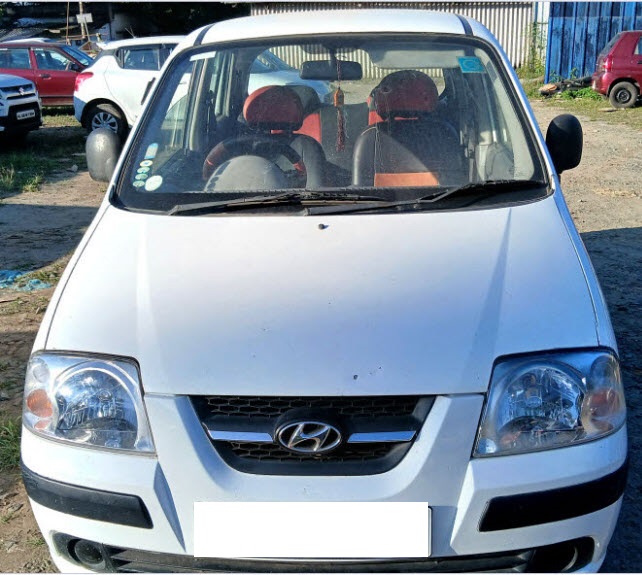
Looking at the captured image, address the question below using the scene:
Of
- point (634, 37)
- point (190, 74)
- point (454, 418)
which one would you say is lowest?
point (634, 37)

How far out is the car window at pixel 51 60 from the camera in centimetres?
1600

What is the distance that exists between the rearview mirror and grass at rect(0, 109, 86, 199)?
695 cm

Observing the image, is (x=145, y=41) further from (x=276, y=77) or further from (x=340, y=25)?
(x=340, y=25)

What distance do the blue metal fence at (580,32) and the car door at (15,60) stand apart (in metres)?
12.3

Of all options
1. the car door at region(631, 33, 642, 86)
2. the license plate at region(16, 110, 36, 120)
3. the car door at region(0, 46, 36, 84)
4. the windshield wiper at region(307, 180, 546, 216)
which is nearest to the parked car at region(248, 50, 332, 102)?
the windshield wiper at region(307, 180, 546, 216)

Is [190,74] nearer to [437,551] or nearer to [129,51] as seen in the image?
[437,551]

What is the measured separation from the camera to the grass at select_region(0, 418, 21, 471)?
134 inches

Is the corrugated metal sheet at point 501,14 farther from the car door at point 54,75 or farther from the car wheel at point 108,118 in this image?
the car wheel at point 108,118

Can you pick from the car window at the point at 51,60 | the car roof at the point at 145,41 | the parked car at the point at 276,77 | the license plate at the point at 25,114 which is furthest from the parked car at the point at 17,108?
the parked car at the point at 276,77

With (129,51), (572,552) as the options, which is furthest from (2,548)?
(129,51)

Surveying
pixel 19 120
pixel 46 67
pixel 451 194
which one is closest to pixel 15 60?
pixel 46 67

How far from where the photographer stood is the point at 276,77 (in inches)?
138

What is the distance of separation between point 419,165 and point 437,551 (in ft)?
4.96

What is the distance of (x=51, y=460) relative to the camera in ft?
6.93
